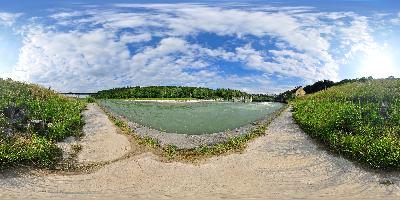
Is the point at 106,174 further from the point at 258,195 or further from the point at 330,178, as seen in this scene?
the point at 330,178

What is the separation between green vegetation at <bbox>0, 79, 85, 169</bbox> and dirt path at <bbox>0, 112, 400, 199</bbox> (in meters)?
1.19

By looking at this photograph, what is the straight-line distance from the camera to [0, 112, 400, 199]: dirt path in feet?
53.0

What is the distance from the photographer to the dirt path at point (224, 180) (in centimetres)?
1614

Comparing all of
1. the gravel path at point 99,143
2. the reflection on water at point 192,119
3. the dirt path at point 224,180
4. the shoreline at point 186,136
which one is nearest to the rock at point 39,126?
the gravel path at point 99,143

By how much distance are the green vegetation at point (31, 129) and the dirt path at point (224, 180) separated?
1.19 metres

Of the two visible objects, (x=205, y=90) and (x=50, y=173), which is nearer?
(x=50, y=173)

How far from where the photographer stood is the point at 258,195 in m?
16.0

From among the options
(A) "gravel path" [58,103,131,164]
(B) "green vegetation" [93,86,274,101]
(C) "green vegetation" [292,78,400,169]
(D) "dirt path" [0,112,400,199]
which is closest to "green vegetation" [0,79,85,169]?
(A) "gravel path" [58,103,131,164]

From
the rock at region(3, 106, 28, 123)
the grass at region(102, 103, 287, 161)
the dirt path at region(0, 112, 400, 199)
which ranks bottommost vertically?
the dirt path at region(0, 112, 400, 199)

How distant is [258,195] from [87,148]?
896 cm

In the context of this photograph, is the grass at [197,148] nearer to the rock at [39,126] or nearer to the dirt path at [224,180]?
the dirt path at [224,180]

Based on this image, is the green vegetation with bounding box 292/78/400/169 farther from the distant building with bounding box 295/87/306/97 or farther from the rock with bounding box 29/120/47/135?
the distant building with bounding box 295/87/306/97

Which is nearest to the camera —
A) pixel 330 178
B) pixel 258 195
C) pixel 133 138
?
pixel 258 195

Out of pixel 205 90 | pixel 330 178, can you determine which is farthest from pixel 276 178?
pixel 205 90
